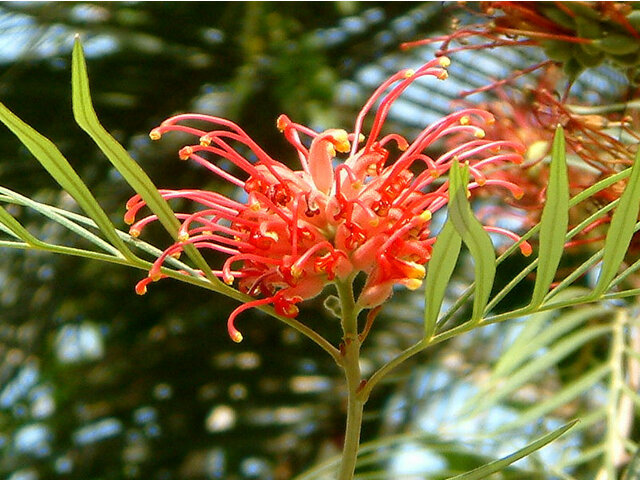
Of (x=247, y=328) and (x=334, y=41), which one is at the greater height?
(x=334, y=41)

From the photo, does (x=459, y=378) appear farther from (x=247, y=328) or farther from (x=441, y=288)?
(x=441, y=288)

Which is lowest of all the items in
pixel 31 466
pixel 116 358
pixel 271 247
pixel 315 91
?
pixel 31 466

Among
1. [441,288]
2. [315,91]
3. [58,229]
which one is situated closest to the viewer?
[441,288]

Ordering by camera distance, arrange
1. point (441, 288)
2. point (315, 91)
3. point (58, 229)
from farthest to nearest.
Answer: point (58, 229), point (315, 91), point (441, 288)

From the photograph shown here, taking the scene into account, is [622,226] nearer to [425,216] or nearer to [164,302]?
[425,216]

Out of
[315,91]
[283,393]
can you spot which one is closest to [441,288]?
[315,91]

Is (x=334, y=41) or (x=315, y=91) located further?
(x=334, y=41)

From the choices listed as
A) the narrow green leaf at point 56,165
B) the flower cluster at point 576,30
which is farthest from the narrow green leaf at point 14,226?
the flower cluster at point 576,30
